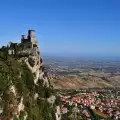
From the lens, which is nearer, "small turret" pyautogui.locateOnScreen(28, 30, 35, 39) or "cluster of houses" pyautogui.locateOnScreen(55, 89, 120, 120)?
"small turret" pyautogui.locateOnScreen(28, 30, 35, 39)

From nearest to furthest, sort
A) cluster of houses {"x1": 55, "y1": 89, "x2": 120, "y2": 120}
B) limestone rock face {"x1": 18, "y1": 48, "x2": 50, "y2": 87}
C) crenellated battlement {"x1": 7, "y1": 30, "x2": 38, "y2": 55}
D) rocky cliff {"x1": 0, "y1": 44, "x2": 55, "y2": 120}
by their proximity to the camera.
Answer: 1. rocky cliff {"x1": 0, "y1": 44, "x2": 55, "y2": 120}
2. limestone rock face {"x1": 18, "y1": 48, "x2": 50, "y2": 87}
3. crenellated battlement {"x1": 7, "y1": 30, "x2": 38, "y2": 55}
4. cluster of houses {"x1": 55, "y1": 89, "x2": 120, "y2": 120}

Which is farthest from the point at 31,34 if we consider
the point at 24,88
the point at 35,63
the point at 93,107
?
the point at 93,107

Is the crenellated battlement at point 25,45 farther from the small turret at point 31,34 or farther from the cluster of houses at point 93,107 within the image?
the cluster of houses at point 93,107

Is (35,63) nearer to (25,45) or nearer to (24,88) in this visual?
(25,45)

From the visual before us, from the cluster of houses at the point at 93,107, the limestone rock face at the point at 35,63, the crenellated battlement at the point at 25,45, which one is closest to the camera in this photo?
Answer: the limestone rock face at the point at 35,63

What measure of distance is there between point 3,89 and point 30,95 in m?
9.06

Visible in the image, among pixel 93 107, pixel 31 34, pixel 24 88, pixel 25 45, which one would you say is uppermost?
pixel 31 34

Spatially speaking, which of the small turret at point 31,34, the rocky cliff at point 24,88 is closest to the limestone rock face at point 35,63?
the rocky cliff at point 24,88

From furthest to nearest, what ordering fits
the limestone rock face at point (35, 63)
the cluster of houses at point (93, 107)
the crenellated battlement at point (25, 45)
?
1. the cluster of houses at point (93, 107)
2. the crenellated battlement at point (25, 45)
3. the limestone rock face at point (35, 63)

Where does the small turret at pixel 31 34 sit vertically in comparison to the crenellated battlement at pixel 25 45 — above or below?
above

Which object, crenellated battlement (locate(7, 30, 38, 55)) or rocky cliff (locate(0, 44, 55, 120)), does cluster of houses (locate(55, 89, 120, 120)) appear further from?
crenellated battlement (locate(7, 30, 38, 55))

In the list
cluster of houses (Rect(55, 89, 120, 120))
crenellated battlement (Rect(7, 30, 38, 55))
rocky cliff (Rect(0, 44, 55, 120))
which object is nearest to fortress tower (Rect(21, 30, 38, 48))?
crenellated battlement (Rect(7, 30, 38, 55))

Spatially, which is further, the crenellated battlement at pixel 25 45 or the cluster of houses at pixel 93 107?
the cluster of houses at pixel 93 107

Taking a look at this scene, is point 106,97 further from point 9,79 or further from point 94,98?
point 9,79
